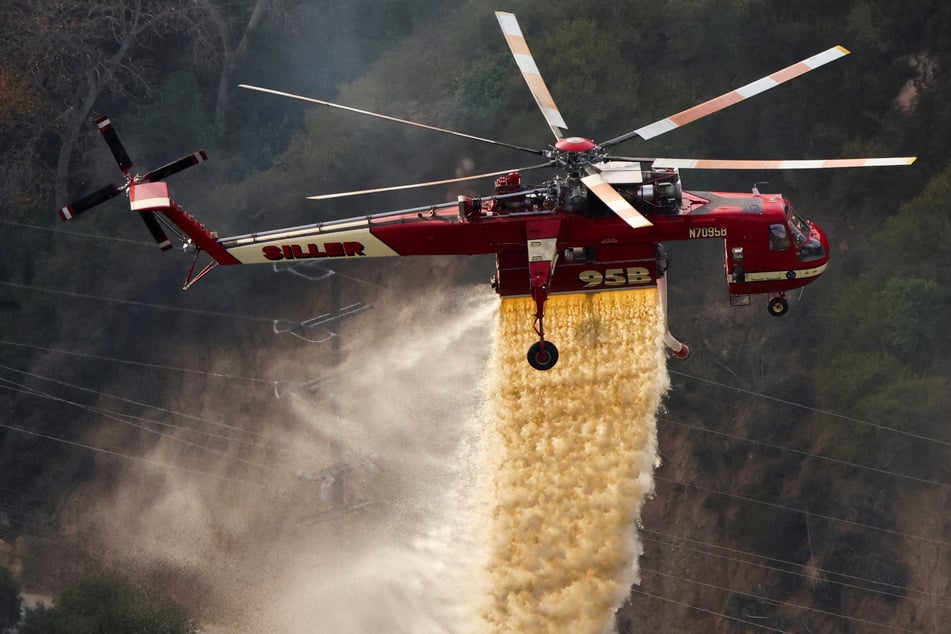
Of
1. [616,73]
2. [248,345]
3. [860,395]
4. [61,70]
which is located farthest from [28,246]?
[860,395]

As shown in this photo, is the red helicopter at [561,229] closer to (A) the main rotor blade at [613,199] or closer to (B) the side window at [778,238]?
(B) the side window at [778,238]

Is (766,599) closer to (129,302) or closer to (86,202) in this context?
(129,302)

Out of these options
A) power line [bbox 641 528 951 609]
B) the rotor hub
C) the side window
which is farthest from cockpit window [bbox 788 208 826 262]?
power line [bbox 641 528 951 609]

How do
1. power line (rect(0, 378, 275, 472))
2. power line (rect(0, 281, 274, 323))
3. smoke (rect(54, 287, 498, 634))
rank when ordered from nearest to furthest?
smoke (rect(54, 287, 498, 634)) → power line (rect(0, 378, 275, 472)) → power line (rect(0, 281, 274, 323))

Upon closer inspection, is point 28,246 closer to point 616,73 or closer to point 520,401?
point 616,73

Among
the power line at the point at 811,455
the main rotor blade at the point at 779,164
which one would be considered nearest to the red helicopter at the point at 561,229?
the main rotor blade at the point at 779,164

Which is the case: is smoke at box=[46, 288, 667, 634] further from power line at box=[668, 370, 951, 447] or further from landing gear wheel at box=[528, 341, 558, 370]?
power line at box=[668, 370, 951, 447]
